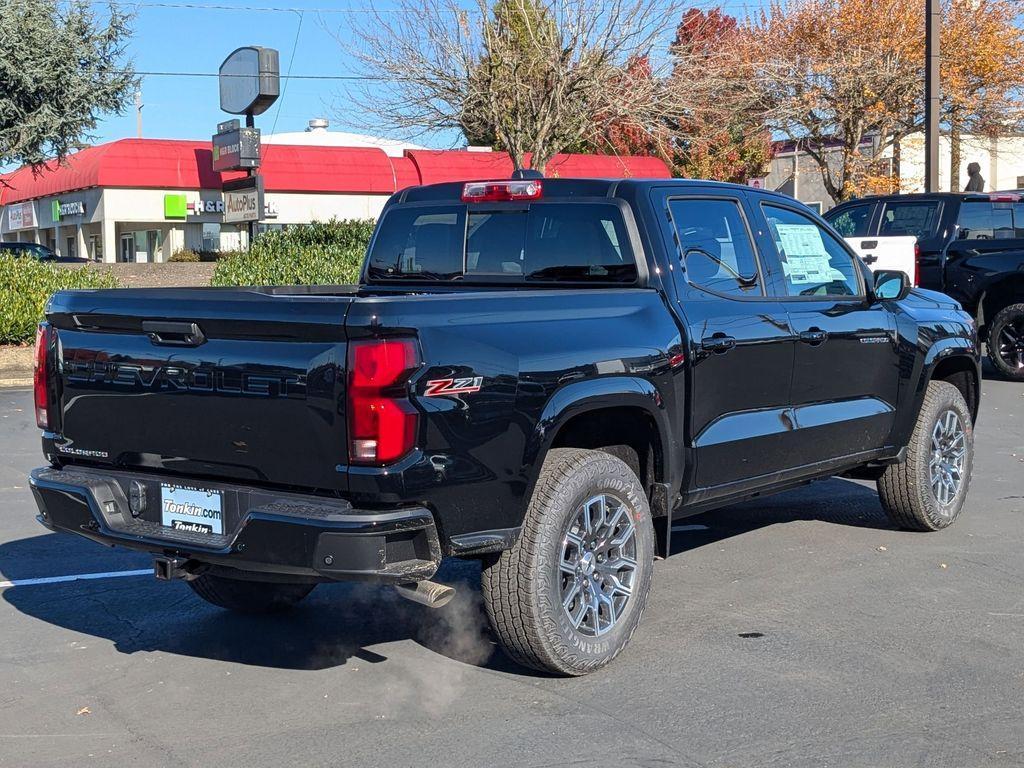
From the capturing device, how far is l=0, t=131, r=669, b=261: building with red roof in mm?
42062

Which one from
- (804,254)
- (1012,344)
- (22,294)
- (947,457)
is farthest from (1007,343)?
(22,294)

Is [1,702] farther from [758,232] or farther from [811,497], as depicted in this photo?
[811,497]

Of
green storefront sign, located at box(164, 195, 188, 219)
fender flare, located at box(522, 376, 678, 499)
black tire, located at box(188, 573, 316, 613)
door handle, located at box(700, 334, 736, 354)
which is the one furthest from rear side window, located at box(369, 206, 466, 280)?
green storefront sign, located at box(164, 195, 188, 219)

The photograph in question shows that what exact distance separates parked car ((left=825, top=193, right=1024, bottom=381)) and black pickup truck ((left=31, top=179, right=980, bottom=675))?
8.72 m

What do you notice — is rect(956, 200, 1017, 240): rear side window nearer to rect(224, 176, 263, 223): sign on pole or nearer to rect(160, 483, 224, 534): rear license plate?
rect(160, 483, 224, 534): rear license plate

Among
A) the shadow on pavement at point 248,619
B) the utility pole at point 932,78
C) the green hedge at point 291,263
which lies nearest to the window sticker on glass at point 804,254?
the shadow on pavement at point 248,619

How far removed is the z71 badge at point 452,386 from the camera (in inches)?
162

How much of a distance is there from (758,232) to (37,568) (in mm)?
3972

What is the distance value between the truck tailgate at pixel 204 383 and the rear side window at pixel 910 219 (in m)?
11.8

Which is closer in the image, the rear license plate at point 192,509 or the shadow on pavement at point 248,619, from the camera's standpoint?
the rear license plate at point 192,509

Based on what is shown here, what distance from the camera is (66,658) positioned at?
16.6ft

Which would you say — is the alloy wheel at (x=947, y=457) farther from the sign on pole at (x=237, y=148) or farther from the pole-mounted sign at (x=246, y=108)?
the sign on pole at (x=237, y=148)

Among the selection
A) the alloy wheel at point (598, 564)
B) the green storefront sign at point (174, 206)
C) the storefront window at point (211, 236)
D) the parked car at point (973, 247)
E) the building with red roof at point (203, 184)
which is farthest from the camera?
the storefront window at point (211, 236)

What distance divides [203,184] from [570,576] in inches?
1571
